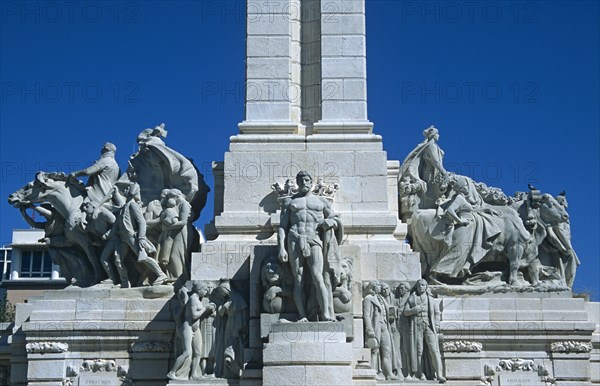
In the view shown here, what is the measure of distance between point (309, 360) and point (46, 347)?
599 centimetres

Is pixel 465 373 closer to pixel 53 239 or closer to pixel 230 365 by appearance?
pixel 230 365

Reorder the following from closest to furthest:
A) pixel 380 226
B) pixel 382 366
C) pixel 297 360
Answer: pixel 297 360 < pixel 382 366 < pixel 380 226

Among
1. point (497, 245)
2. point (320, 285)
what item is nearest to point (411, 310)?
point (320, 285)

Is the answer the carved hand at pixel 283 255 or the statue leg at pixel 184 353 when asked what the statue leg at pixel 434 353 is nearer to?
the carved hand at pixel 283 255

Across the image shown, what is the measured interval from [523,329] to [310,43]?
26.7 ft

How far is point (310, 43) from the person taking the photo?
2330cm

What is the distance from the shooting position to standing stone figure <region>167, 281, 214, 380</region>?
64.0 ft

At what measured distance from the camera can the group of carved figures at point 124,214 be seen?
70.8ft

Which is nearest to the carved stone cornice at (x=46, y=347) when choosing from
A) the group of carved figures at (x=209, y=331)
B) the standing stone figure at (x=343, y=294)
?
the group of carved figures at (x=209, y=331)

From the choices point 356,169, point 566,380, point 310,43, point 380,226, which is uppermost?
point 310,43

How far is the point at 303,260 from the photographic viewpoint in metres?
19.0

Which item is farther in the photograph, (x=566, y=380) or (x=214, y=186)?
(x=214, y=186)

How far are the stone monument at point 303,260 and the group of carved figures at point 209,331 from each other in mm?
34

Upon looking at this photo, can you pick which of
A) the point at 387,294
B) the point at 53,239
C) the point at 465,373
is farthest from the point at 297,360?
the point at 53,239
